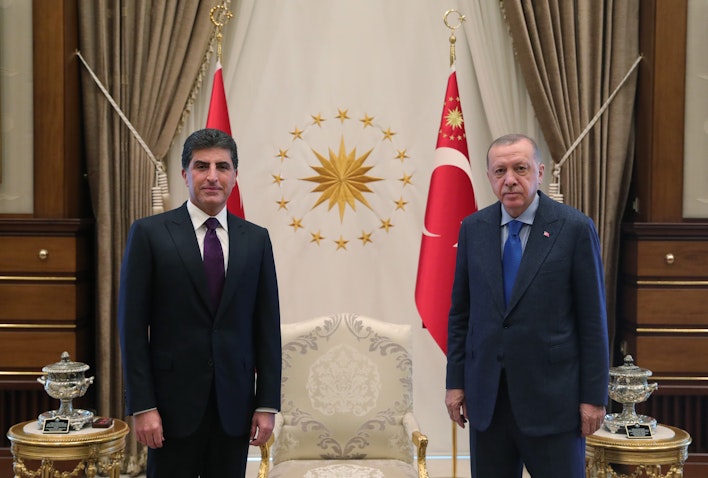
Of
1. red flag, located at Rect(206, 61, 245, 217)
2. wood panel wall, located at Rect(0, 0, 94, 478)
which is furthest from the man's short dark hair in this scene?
wood panel wall, located at Rect(0, 0, 94, 478)

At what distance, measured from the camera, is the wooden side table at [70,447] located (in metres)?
3.49

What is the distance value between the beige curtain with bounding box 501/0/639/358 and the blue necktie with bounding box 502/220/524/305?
191 centimetres

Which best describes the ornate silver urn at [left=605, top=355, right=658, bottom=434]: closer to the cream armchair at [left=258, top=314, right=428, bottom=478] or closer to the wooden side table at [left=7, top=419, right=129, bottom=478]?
the cream armchair at [left=258, top=314, right=428, bottom=478]

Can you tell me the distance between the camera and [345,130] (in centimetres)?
472

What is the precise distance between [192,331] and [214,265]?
19 cm

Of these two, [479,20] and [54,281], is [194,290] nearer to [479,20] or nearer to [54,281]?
[54,281]

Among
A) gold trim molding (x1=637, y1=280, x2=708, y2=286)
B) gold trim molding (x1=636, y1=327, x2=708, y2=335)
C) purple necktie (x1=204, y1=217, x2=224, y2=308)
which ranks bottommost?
gold trim molding (x1=636, y1=327, x2=708, y2=335)

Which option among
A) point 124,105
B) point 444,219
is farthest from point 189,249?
point 124,105

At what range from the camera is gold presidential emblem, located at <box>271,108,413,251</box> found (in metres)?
4.71

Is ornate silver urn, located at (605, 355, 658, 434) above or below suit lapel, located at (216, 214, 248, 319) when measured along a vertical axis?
below

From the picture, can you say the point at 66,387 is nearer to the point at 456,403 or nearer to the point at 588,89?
the point at 456,403

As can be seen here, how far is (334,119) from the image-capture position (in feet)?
15.5

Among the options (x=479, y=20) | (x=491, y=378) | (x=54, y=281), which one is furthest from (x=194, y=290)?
(x=479, y=20)

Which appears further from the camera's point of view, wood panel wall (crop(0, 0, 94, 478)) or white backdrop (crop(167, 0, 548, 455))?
white backdrop (crop(167, 0, 548, 455))
